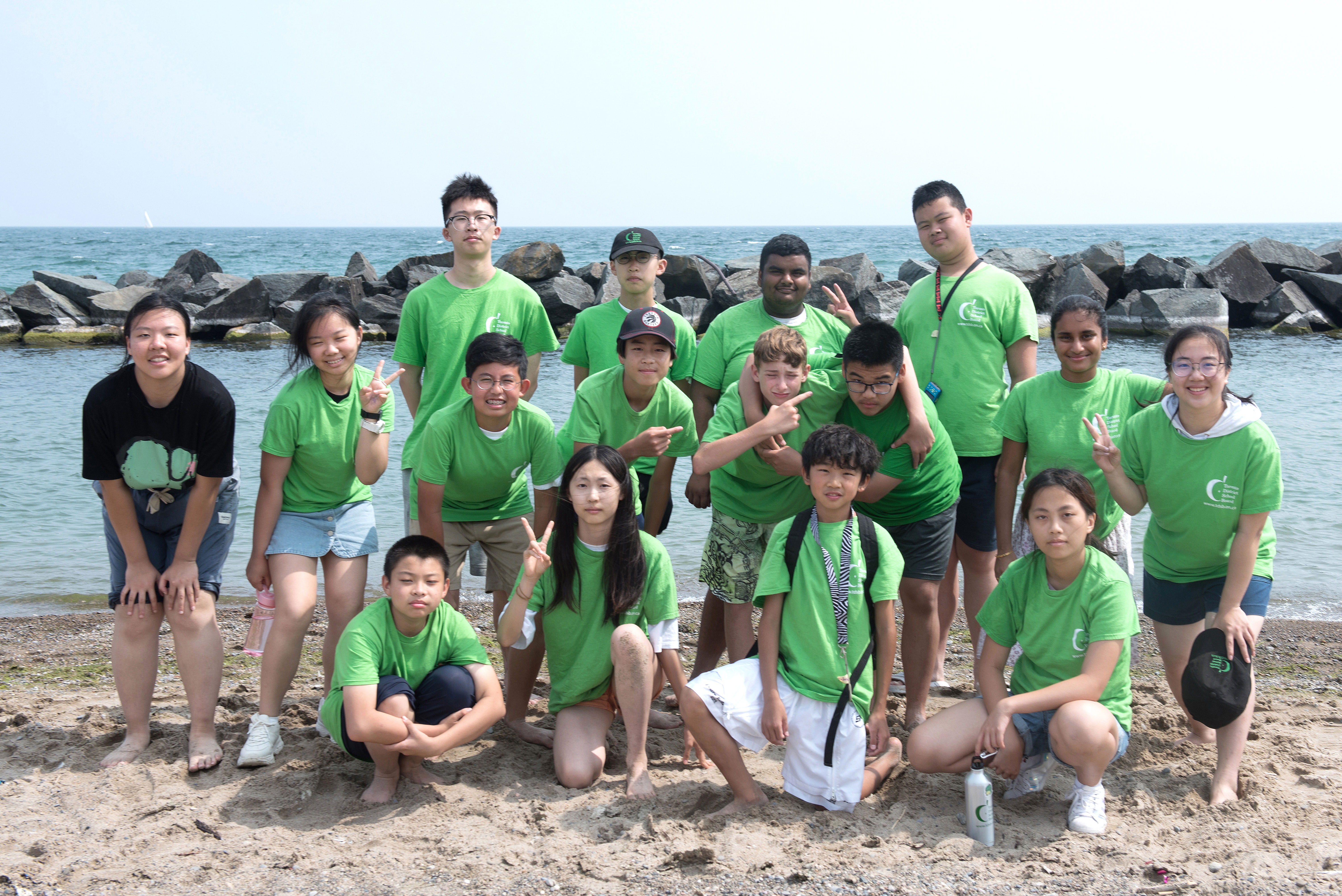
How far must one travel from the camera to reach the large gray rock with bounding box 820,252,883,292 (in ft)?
73.8

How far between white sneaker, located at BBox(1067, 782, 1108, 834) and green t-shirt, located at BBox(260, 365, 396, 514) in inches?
114

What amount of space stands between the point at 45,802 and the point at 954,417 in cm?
385

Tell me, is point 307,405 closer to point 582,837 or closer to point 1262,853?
point 582,837

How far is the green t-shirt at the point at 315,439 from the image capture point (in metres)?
3.98

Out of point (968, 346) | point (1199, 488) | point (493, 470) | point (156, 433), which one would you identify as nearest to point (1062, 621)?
point (1199, 488)

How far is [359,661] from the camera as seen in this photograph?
3.54m

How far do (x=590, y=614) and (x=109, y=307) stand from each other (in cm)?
2228

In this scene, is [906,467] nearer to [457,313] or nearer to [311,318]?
[457,313]

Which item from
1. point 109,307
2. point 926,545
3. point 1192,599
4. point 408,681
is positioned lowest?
point 408,681

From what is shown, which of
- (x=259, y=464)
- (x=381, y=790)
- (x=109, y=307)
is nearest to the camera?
(x=381, y=790)

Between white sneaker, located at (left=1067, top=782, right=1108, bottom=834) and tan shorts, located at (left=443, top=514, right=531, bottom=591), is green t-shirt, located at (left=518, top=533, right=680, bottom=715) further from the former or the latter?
white sneaker, located at (left=1067, top=782, right=1108, bottom=834)

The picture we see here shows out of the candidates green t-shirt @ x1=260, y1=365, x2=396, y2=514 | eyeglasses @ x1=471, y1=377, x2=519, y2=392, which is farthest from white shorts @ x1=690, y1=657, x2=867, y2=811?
green t-shirt @ x1=260, y1=365, x2=396, y2=514

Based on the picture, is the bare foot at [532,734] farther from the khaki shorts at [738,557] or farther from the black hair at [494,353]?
the black hair at [494,353]

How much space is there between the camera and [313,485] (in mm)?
4070
